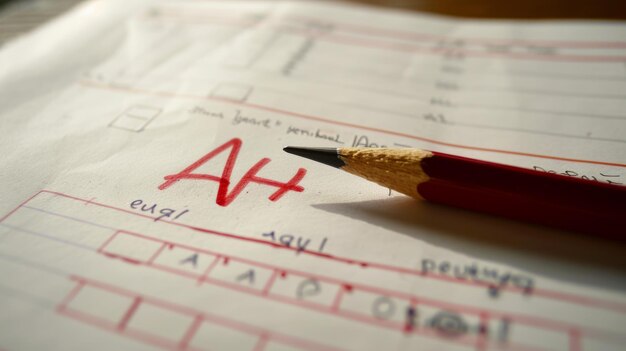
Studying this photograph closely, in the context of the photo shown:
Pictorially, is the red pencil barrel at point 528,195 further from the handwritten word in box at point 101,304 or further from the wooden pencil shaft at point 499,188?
the handwritten word in box at point 101,304

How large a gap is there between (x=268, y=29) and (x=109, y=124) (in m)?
0.22

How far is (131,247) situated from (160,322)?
56mm

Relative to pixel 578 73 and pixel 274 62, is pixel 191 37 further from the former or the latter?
pixel 578 73

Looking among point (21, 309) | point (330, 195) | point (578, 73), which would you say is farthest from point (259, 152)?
point (578, 73)

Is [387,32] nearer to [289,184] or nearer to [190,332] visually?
[289,184]

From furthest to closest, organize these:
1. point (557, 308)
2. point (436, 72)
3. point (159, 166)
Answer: point (436, 72) < point (159, 166) < point (557, 308)

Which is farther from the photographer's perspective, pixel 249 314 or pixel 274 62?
pixel 274 62

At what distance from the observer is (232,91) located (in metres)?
0.41

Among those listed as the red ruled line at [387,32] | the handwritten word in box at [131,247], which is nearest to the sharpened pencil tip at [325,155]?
the handwritten word in box at [131,247]

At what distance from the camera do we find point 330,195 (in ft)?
0.97

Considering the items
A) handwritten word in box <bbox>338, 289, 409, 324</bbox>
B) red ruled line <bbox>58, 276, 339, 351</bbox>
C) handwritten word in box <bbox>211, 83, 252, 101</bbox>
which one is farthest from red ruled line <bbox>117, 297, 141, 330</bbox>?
handwritten word in box <bbox>211, 83, 252, 101</bbox>

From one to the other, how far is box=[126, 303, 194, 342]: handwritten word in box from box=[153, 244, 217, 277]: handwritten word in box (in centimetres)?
3

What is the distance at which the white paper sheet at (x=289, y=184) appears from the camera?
224mm

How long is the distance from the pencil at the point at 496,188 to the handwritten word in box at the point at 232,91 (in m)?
Result: 0.14
